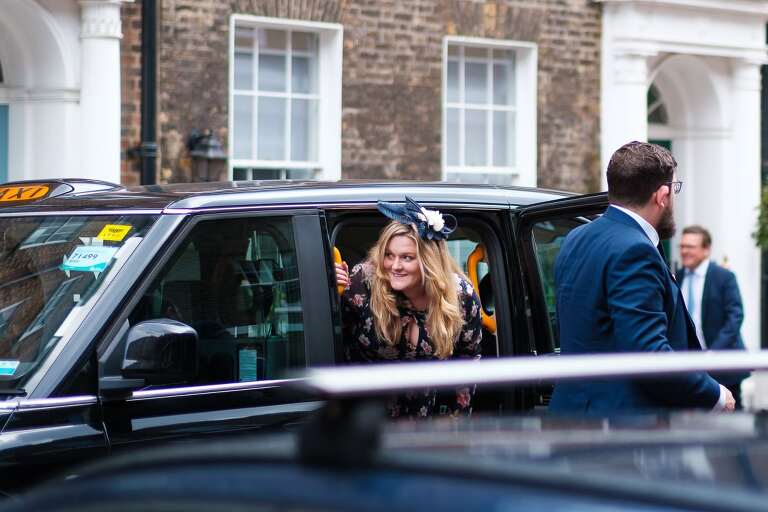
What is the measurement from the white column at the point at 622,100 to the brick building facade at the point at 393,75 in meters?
0.11

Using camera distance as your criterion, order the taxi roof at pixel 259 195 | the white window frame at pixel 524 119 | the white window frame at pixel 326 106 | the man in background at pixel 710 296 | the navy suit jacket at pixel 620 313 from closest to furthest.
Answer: the navy suit jacket at pixel 620 313 < the taxi roof at pixel 259 195 < the man in background at pixel 710 296 < the white window frame at pixel 326 106 < the white window frame at pixel 524 119

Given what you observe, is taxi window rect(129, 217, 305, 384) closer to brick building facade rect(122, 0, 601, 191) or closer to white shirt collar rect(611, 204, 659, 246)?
white shirt collar rect(611, 204, 659, 246)

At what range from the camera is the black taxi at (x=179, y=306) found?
4574 millimetres

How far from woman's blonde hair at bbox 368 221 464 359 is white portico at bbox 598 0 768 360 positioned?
33.7 feet

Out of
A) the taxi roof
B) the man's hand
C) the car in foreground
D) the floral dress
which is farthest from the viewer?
the floral dress

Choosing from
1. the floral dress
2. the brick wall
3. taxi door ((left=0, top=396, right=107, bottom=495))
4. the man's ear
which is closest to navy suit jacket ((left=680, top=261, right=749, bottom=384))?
the brick wall

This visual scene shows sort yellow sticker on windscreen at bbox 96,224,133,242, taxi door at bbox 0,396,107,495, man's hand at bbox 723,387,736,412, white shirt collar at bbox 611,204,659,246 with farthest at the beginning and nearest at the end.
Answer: yellow sticker on windscreen at bbox 96,224,133,242 < white shirt collar at bbox 611,204,659,246 < man's hand at bbox 723,387,736,412 < taxi door at bbox 0,396,107,495

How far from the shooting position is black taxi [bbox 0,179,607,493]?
15.0ft

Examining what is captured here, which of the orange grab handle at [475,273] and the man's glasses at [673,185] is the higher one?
the man's glasses at [673,185]

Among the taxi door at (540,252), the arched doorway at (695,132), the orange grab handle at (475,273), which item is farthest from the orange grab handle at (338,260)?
the arched doorway at (695,132)

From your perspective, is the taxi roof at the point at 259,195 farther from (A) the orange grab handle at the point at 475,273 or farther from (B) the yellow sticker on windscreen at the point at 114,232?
(A) the orange grab handle at the point at 475,273

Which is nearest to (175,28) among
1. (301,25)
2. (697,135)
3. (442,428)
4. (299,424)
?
(301,25)

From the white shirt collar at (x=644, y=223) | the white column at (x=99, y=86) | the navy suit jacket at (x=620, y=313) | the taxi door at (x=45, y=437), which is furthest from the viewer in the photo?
the white column at (x=99, y=86)

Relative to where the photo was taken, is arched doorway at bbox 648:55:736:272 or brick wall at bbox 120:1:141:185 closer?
brick wall at bbox 120:1:141:185
